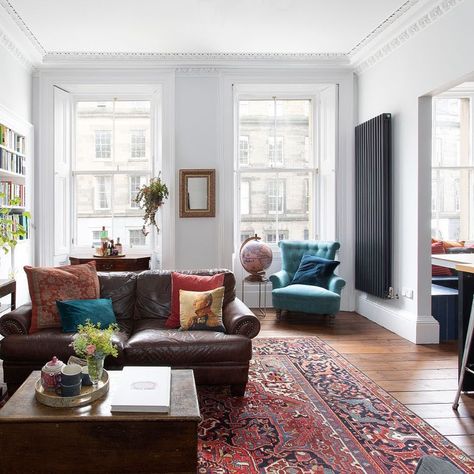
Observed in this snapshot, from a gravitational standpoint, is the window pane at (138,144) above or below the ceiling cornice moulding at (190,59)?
below

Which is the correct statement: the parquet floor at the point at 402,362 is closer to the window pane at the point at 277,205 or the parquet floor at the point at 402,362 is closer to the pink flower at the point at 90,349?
the window pane at the point at 277,205

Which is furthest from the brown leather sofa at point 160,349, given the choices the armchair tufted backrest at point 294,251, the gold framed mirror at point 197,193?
the gold framed mirror at point 197,193

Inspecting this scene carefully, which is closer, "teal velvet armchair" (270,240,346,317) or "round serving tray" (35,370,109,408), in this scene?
"round serving tray" (35,370,109,408)

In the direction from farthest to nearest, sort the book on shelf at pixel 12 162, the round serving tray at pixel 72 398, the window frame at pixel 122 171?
the window frame at pixel 122 171
the book on shelf at pixel 12 162
the round serving tray at pixel 72 398

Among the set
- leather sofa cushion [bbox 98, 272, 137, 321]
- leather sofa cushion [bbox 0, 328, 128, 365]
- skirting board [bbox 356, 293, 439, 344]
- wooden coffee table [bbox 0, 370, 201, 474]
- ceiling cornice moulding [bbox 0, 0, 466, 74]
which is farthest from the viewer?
ceiling cornice moulding [bbox 0, 0, 466, 74]

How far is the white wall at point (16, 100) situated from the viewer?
5.36 metres

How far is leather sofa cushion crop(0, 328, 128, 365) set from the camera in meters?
3.35

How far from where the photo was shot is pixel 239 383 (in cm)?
349

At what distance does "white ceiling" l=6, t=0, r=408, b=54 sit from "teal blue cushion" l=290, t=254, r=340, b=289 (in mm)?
2653

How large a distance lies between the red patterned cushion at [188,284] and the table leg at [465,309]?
71.6 inches

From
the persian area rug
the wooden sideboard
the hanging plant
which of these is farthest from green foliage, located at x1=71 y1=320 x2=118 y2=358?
the hanging plant

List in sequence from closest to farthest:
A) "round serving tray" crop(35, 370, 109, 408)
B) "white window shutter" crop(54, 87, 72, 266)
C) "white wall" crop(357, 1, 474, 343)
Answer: "round serving tray" crop(35, 370, 109, 408), "white wall" crop(357, 1, 474, 343), "white window shutter" crop(54, 87, 72, 266)

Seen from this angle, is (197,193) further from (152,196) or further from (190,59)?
(190,59)

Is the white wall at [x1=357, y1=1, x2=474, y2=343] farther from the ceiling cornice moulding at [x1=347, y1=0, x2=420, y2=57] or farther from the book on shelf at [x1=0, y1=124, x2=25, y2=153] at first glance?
the book on shelf at [x1=0, y1=124, x2=25, y2=153]
